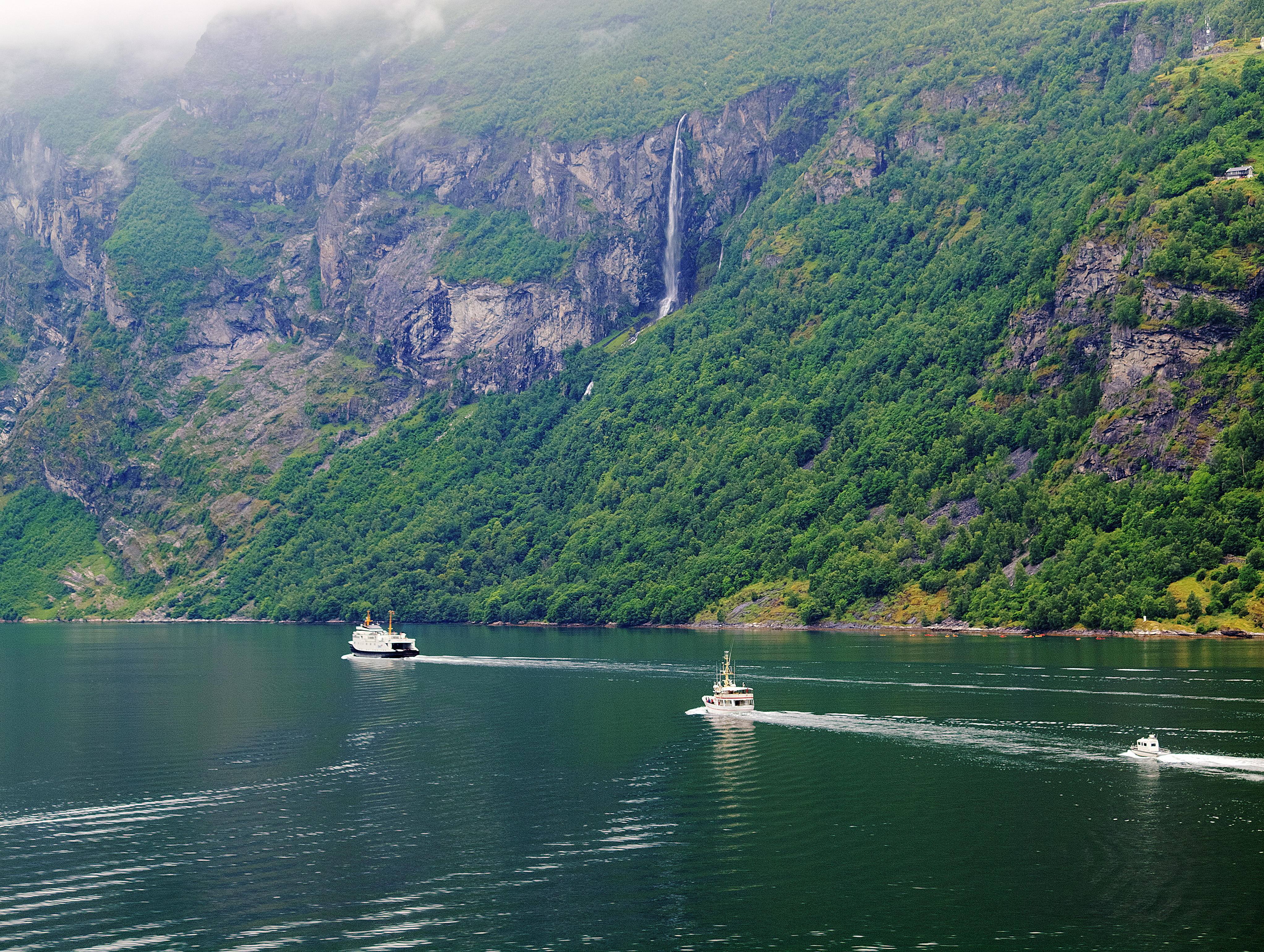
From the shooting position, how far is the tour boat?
8794 cm

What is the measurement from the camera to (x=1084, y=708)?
111250mm

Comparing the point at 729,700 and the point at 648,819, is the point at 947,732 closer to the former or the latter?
the point at 729,700

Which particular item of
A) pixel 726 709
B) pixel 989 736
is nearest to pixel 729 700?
pixel 726 709

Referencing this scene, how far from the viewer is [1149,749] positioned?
88.3 meters

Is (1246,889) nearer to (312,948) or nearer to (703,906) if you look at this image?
(703,906)

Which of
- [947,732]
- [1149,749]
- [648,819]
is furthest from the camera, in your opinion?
[947,732]

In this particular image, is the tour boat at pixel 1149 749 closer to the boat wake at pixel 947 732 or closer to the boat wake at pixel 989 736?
the boat wake at pixel 989 736

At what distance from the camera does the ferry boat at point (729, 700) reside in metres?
116

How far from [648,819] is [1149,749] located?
37375mm

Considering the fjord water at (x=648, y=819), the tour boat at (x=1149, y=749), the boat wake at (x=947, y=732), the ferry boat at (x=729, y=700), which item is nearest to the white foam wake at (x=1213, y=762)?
the fjord water at (x=648, y=819)

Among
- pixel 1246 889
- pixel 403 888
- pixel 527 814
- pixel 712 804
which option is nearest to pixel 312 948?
pixel 403 888

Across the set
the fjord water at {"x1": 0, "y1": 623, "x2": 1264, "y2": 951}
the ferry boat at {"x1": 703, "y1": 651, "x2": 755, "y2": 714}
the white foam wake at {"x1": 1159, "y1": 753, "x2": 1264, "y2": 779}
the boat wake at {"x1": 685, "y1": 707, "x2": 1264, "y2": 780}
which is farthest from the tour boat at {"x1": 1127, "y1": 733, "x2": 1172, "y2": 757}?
the ferry boat at {"x1": 703, "y1": 651, "x2": 755, "y2": 714}

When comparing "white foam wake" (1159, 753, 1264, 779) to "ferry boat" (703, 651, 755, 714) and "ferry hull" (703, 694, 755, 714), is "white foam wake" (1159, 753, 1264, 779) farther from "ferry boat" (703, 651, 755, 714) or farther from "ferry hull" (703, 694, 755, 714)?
"ferry boat" (703, 651, 755, 714)

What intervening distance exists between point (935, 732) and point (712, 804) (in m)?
30.4
